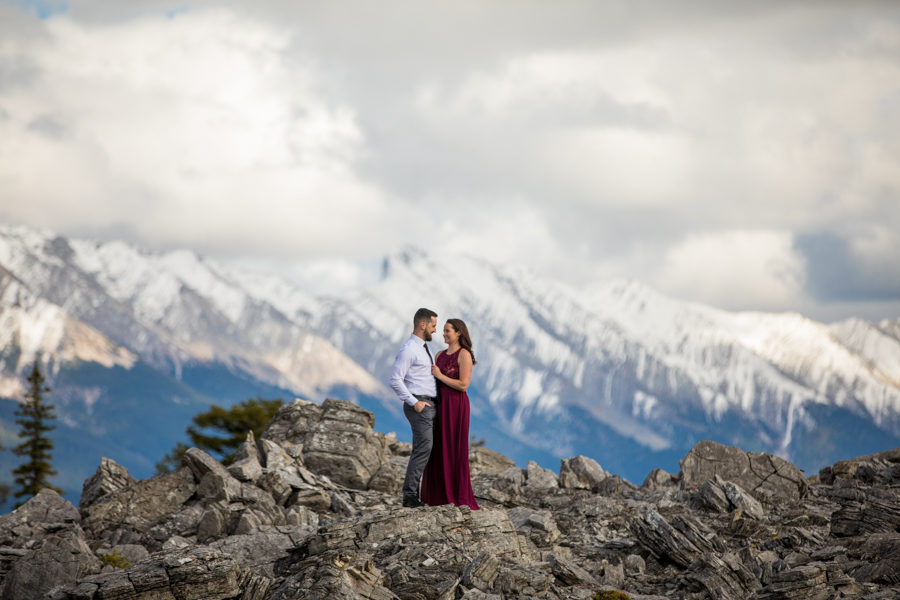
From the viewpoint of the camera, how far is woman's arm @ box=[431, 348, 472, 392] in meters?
23.7

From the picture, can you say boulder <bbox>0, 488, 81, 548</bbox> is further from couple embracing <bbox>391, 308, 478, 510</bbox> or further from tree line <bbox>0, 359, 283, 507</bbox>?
tree line <bbox>0, 359, 283, 507</bbox>

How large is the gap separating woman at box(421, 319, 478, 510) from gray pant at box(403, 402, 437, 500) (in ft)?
1.27

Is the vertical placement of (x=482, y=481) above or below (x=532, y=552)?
above

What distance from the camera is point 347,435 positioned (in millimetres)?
33844

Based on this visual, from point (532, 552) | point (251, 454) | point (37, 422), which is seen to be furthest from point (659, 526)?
point (37, 422)

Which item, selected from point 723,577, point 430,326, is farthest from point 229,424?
point 723,577

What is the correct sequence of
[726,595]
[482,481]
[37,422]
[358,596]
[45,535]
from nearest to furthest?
[358,596], [726,595], [45,535], [482,481], [37,422]

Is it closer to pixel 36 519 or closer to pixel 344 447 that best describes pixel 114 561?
pixel 36 519

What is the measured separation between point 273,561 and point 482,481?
43.3 feet

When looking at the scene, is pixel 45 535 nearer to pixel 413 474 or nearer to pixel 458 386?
pixel 413 474

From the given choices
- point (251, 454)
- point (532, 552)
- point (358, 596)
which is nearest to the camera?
point (358, 596)

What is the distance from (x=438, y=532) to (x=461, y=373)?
435 centimetres

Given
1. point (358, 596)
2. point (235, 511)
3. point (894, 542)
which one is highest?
point (894, 542)

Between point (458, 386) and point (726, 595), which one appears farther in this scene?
point (458, 386)
